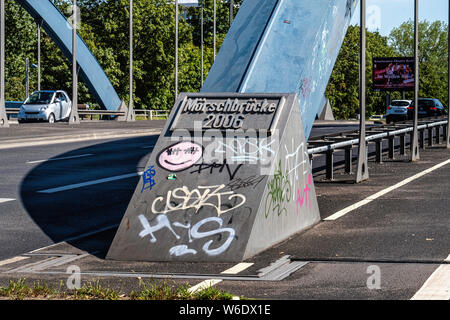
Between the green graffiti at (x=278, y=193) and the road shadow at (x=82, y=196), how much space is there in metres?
1.81

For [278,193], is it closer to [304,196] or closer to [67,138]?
[304,196]

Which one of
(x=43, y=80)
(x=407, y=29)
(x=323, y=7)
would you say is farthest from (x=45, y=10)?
(x=407, y=29)

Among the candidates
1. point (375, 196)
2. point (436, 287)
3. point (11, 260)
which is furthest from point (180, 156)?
point (375, 196)

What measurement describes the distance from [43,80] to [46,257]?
65.9 meters

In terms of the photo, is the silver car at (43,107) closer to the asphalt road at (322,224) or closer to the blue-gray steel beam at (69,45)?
the blue-gray steel beam at (69,45)

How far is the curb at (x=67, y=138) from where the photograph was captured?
24.7m

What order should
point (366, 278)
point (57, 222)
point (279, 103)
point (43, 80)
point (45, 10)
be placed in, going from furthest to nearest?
point (43, 80), point (45, 10), point (57, 222), point (279, 103), point (366, 278)

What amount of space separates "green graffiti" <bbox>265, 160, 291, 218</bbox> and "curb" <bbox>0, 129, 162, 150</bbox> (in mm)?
16173

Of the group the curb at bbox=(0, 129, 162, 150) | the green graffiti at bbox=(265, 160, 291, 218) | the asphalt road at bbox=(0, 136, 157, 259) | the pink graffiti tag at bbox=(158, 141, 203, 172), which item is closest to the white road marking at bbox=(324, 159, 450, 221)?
the green graffiti at bbox=(265, 160, 291, 218)

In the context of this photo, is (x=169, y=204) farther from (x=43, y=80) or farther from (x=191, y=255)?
(x=43, y=80)

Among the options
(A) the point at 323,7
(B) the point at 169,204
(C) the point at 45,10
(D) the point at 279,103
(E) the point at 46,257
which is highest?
(C) the point at 45,10

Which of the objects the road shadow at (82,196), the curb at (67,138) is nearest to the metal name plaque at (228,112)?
the road shadow at (82,196)

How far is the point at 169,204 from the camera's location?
8211 mm

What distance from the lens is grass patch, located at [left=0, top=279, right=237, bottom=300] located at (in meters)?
5.82
